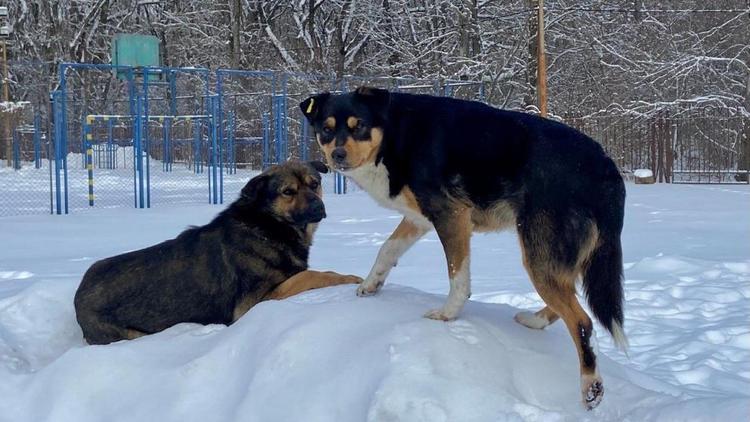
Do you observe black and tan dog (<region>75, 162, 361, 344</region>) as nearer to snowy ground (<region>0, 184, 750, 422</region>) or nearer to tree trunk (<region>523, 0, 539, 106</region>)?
snowy ground (<region>0, 184, 750, 422</region>)

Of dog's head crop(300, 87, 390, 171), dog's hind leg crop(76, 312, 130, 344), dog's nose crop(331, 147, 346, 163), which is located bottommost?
dog's hind leg crop(76, 312, 130, 344)

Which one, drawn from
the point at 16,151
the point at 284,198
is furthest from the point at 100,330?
the point at 16,151

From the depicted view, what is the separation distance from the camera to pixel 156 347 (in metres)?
4.10

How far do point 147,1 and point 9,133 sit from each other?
10.0 metres

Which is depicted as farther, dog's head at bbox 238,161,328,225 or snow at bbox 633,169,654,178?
snow at bbox 633,169,654,178

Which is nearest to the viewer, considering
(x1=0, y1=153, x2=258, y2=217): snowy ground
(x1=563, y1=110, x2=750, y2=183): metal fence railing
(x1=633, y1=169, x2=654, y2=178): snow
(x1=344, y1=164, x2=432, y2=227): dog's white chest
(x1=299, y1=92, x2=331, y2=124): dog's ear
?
(x1=344, y1=164, x2=432, y2=227): dog's white chest

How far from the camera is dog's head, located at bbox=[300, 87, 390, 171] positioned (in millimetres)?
4105

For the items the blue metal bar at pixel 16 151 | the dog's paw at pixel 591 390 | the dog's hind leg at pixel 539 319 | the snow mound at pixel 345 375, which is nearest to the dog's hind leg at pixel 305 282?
the snow mound at pixel 345 375

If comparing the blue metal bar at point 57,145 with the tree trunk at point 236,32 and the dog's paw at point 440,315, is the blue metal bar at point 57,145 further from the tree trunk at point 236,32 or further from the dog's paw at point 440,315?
the tree trunk at point 236,32

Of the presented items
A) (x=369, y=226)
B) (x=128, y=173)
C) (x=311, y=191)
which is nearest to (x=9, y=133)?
(x=128, y=173)

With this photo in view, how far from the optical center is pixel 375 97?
14.0 ft

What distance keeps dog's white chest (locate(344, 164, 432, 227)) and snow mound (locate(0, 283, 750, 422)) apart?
48 centimetres

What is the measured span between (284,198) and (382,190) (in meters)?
1.39

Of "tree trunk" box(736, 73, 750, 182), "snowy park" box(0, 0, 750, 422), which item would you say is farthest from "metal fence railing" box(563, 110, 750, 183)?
"snowy park" box(0, 0, 750, 422)
